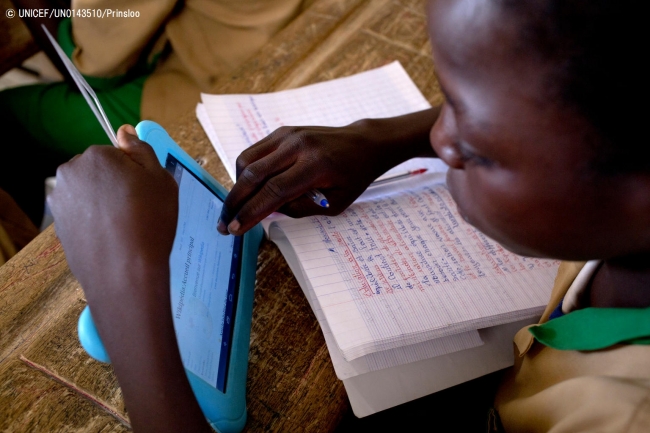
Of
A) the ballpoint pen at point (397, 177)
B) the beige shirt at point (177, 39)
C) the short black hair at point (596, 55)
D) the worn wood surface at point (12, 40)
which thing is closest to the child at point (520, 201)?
the short black hair at point (596, 55)

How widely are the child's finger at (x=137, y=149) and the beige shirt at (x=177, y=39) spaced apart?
0.60 m

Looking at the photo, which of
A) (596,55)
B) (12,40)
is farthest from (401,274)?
(12,40)

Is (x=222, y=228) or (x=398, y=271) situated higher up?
(x=222, y=228)

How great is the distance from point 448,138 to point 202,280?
0.28 meters

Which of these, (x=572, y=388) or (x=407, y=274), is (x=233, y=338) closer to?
(x=407, y=274)

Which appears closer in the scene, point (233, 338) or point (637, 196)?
point (637, 196)

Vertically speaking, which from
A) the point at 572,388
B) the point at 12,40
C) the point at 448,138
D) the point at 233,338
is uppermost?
the point at 12,40

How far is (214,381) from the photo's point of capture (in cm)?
46

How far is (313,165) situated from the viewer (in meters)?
0.61

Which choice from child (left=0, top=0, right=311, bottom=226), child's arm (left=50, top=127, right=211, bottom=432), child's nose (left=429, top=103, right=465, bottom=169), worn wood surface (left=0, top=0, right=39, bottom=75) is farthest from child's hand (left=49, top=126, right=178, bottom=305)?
worn wood surface (left=0, top=0, right=39, bottom=75)

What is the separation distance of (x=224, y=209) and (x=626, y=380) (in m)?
0.43

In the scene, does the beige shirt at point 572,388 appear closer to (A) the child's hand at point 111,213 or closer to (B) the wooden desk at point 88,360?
(B) the wooden desk at point 88,360

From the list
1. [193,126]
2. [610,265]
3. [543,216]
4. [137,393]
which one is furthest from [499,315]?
[193,126]

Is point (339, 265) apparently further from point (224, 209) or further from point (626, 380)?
point (626, 380)
